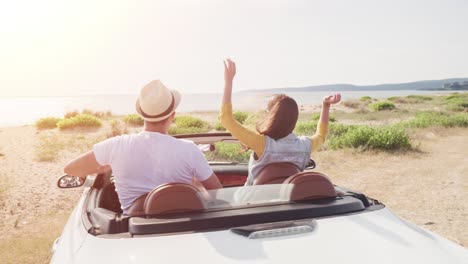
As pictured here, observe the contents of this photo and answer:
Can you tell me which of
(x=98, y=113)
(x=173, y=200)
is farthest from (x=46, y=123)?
(x=173, y=200)

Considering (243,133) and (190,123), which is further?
(190,123)

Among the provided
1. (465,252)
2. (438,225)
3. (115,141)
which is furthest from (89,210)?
(438,225)

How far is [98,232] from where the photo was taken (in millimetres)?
2336

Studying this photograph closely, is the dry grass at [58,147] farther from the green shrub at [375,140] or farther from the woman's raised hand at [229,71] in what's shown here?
the woman's raised hand at [229,71]

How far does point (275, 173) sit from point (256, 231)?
3.05 ft

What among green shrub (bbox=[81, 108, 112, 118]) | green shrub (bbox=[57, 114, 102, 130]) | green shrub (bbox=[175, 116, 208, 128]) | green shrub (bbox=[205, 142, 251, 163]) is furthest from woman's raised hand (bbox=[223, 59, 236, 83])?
green shrub (bbox=[81, 108, 112, 118])

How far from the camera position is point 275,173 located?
3.05 m

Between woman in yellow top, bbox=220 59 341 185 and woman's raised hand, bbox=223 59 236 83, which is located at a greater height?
woman's raised hand, bbox=223 59 236 83

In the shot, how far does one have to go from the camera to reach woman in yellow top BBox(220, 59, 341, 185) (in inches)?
127

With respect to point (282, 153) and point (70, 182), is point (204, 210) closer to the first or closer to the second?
point (282, 153)

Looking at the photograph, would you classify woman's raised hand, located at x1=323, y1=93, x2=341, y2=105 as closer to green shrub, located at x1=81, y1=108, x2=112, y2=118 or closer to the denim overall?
the denim overall

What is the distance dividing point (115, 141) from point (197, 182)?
0.56m

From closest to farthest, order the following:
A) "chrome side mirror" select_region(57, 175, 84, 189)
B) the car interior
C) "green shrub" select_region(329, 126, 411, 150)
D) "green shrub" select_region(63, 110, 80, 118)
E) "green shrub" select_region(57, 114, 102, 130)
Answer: the car interior
"chrome side mirror" select_region(57, 175, 84, 189)
"green shrub" select_region(329, 126, 411, 150)
"green shrub" select_region(57, 114, 102, 130)
"green shrub" select_region(63, 110, 80, 118)

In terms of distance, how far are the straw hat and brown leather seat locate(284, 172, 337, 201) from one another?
88 centimetres
